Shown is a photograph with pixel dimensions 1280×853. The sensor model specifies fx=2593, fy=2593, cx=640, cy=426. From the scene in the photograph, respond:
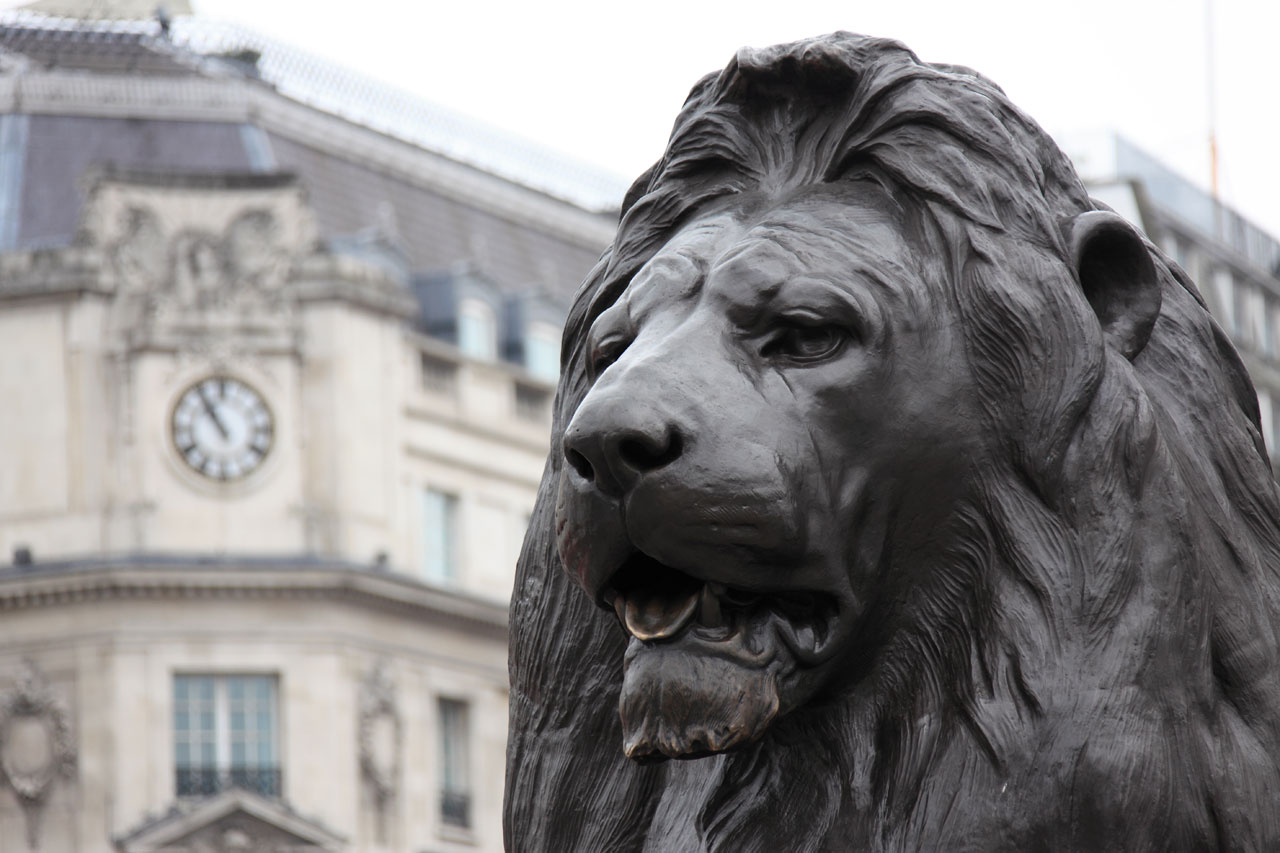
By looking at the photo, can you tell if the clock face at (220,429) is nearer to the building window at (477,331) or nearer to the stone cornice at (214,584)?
the stone cornice at (214,584)

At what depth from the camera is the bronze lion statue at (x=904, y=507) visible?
2.62 meters

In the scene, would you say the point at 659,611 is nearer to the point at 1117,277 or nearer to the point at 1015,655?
the point at 1015,655

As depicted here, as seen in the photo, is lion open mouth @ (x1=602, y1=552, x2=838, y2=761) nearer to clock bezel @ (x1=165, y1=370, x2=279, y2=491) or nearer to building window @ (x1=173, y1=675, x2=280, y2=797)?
building window @ (x1=173, y1=675, x2=280, y2=797)

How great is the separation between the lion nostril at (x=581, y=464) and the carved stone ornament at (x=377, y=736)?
3432 cm

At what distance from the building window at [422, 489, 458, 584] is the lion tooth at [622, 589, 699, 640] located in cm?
3559

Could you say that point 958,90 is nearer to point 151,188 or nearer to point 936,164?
point 936,164

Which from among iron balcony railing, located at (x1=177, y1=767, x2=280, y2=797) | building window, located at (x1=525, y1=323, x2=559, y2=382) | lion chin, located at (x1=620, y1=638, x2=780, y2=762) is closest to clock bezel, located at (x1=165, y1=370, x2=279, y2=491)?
iron balcony railing, located at (x1=177, y1=767, x2=280, y2=797)

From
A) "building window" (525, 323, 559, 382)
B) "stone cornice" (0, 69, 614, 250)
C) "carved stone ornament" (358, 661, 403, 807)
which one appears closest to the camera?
"carved stone ornament" (358, 661, 403, 807)

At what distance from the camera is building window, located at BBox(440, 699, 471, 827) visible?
38219 mm

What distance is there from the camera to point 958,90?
2846 mm

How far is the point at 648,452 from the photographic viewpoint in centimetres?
256

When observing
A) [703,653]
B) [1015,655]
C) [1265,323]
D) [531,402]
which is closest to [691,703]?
[703,653]

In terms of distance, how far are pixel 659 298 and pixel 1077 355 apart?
451mm

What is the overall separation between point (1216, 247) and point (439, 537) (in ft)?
48.3
